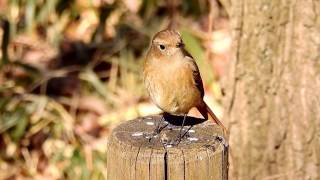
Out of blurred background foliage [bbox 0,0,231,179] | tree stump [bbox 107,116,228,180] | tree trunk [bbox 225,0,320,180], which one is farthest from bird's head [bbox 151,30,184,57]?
blurred background foliage [bbox 0,0,231,179]

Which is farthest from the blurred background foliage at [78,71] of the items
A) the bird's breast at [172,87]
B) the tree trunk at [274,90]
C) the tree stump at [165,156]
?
the tree stump at [165,156]

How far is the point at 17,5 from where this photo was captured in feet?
19.0

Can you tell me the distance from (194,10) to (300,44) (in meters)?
2.31

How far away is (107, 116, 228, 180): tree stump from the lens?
2369mm

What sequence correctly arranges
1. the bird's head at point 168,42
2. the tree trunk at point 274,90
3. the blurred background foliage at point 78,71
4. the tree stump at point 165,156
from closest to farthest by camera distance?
1. the tree stump at point 165,156
2. the bird's head at point 168,42
3. the tree trunk at point 274,90
4. the blurred background foliage at point 78,71

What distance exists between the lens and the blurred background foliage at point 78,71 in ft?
17.5

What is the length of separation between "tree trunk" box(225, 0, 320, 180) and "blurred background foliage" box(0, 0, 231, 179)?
0.91 m

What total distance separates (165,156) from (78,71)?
3.81m

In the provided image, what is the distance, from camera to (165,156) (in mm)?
2391

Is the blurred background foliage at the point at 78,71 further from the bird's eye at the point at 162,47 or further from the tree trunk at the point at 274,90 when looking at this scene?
the bird's eye at the point at 162,47

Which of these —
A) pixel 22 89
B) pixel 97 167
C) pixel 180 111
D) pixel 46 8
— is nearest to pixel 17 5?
pixel 46 8

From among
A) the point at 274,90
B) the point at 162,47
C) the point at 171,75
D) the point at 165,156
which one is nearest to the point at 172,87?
the point at 171,75

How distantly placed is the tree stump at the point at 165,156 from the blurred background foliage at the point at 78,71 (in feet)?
7.41

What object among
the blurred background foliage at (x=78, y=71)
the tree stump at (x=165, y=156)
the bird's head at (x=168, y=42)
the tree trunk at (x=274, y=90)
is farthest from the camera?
the blurred background foliage at (x=78, y=71)
